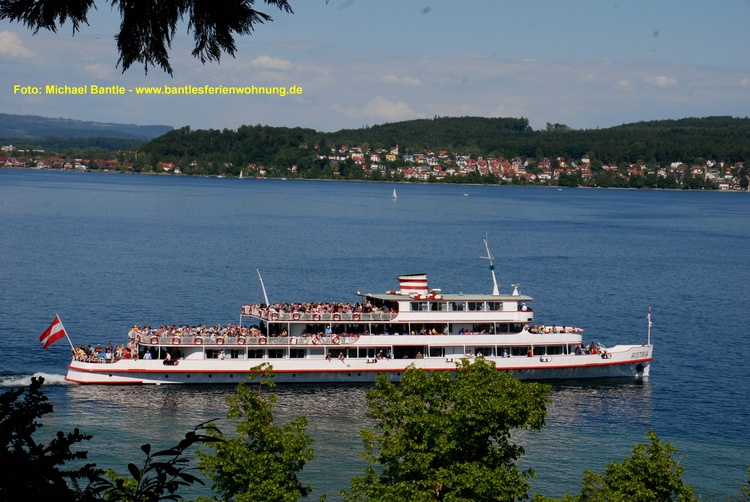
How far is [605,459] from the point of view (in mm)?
35375

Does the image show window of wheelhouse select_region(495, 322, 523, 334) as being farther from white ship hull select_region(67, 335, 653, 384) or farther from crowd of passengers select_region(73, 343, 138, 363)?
crowd of passengers select_region(73, 343, 138, 363)

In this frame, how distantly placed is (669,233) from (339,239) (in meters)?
52.6

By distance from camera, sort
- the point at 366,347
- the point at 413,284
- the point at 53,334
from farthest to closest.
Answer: the point at 413,284 → the point at 366,347 → the point at 53,334

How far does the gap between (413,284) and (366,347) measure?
157 inches

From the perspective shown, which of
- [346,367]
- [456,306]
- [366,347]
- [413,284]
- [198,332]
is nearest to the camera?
[198,332]

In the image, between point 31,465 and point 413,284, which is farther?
point 413,284

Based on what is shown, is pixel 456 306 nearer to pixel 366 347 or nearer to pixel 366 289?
pixel 366 347

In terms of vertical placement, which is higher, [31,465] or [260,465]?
[31,465]

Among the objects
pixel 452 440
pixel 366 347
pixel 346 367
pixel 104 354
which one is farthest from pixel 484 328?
pixel 452 440

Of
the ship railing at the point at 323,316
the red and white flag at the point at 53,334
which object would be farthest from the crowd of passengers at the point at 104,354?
the ship railing at the point at 323,316

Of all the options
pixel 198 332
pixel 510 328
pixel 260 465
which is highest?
pixel 260 465

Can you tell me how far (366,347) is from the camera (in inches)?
1891

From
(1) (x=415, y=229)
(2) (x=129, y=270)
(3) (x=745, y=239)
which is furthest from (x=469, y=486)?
(3) (x=745, y=239)

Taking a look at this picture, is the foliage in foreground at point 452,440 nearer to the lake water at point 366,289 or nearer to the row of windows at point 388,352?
the lake water at point 366,289
